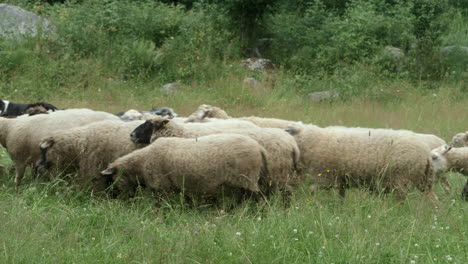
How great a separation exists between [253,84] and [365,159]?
9606 millimetres

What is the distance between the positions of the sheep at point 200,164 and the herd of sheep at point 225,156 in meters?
0.01

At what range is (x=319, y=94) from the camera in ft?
52.5

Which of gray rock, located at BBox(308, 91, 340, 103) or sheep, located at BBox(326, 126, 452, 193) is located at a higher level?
sheep, located at BBox(326, 126, 452, 193)

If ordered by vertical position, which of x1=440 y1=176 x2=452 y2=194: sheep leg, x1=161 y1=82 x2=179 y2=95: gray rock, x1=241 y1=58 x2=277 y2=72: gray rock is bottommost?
x1=161 y1=82 x2=179 y2=95: gray rock

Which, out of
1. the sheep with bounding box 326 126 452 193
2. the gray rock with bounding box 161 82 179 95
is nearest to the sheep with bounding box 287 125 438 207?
the sheep with bounding box 326 126 452 193

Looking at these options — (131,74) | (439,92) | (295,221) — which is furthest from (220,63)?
(295,221)

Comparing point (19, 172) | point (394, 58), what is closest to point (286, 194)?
point (19, 172)

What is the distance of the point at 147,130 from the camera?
7418 millimetres

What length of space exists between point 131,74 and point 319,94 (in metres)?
5.26

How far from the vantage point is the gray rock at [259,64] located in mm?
17781

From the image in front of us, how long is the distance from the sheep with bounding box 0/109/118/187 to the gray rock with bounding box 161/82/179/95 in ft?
24.9

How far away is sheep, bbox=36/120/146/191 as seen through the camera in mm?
7375

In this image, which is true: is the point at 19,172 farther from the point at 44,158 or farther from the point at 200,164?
the point at 200,164

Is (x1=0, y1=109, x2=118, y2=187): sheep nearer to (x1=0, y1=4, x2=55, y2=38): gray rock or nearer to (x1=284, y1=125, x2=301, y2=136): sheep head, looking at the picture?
(x1=284, y1=125, x2=301, y2=136): sheep head
